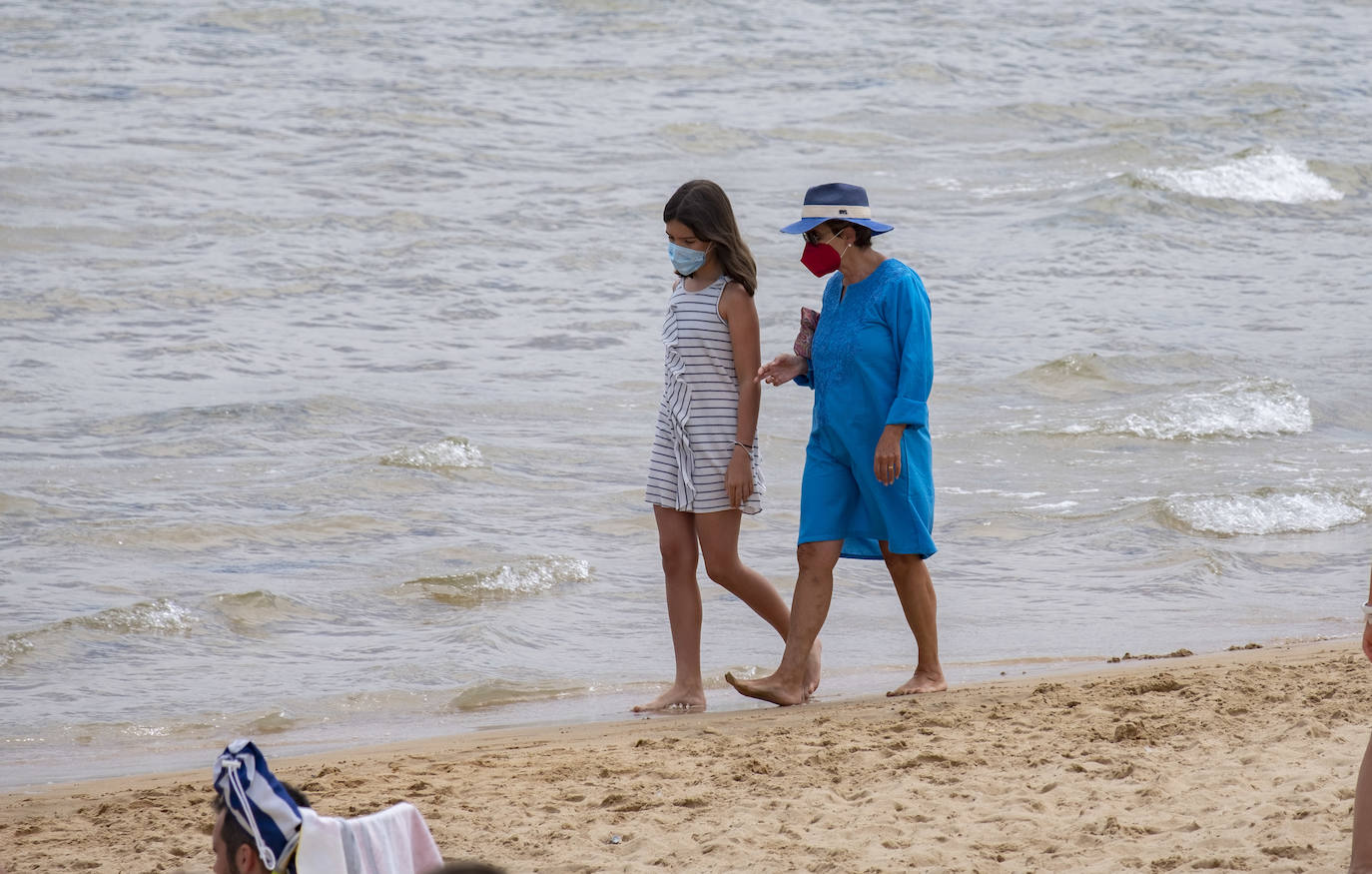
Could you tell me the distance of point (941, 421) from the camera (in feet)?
39.4

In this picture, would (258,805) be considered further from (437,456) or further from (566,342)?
(566,342)

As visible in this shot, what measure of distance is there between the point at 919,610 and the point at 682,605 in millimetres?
847

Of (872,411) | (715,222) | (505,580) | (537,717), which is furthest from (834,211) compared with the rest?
(505,580)

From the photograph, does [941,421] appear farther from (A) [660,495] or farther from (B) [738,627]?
(A) [660,495]

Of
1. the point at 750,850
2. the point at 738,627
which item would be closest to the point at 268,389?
the point at 738,627

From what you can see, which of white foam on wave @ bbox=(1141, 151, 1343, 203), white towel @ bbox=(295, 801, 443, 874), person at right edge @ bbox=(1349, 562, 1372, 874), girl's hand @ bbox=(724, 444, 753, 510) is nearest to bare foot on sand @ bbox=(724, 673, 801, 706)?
girl's hand @ bbox=(724, 444, 753, 510)

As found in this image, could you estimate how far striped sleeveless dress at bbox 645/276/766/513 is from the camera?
538 centimetres

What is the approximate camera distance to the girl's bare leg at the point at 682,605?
552cm

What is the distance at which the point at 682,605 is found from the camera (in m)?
5.60

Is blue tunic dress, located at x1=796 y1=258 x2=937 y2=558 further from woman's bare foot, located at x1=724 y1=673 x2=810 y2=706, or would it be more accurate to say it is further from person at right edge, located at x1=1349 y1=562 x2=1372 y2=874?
person at right edge, located at x1=1349 y1=562 x2=1372 y2=874

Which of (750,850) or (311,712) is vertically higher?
(750,850)

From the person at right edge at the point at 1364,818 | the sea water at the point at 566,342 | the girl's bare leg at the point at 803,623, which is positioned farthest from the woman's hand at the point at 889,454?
the person at right edge at the point at 1364,818

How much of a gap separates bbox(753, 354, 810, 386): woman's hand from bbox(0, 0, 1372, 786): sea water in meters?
1.33

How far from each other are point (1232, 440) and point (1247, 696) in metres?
6.66
